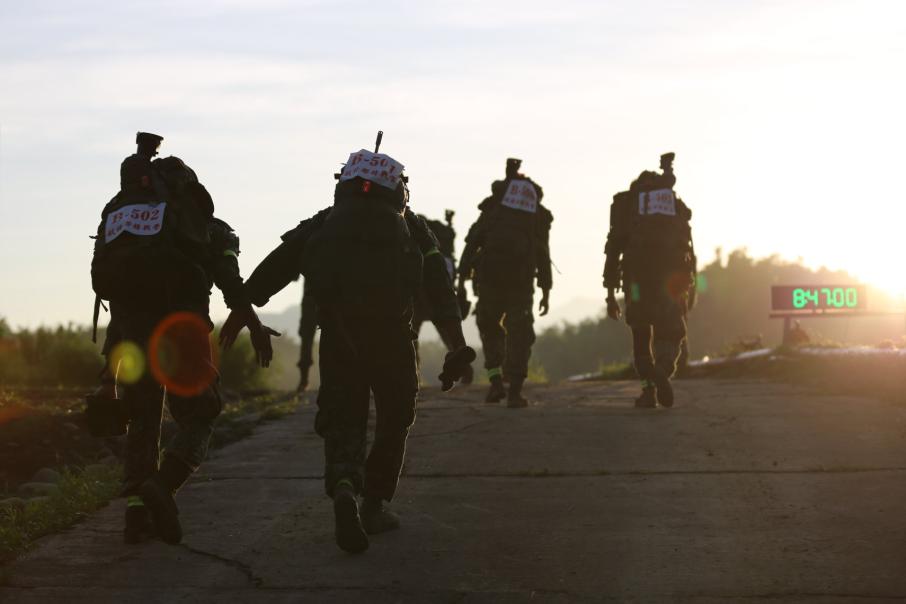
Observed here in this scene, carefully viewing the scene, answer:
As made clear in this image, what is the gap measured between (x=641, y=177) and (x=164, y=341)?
21.9ft

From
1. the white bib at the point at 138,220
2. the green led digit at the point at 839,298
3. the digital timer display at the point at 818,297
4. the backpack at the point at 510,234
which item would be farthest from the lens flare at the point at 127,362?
the green led digit at the point at 839,298

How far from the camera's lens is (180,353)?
6.34 m

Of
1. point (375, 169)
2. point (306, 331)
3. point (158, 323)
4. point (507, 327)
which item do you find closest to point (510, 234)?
point (507, 327)

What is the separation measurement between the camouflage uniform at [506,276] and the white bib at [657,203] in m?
1.04

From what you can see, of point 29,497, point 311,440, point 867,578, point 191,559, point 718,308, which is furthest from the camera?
point 718,308

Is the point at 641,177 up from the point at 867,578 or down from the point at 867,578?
up

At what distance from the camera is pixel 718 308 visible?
295 ft

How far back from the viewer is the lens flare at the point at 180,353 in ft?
20.7

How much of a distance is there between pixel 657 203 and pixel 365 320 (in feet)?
19.8

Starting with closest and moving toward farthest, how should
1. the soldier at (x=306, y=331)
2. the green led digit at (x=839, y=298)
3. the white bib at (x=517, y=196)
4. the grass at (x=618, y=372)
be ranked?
the white bib at (x=517, y=196) → the soldier at (x=306, y=331) → the grass at (x=618, y=372) → the green led digit at (x=839, y=298)

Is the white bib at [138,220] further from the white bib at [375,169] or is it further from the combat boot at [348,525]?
the combat boot at [348,525]

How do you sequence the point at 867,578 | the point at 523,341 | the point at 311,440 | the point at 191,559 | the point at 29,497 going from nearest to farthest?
the point at 867,578
the point at 191,559
the point at 29,497
the point at 311,440
the point at 523,341

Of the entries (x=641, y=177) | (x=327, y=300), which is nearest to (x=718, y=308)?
(x=641, y=177)

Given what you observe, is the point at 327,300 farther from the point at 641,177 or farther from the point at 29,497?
the point at 641,177
